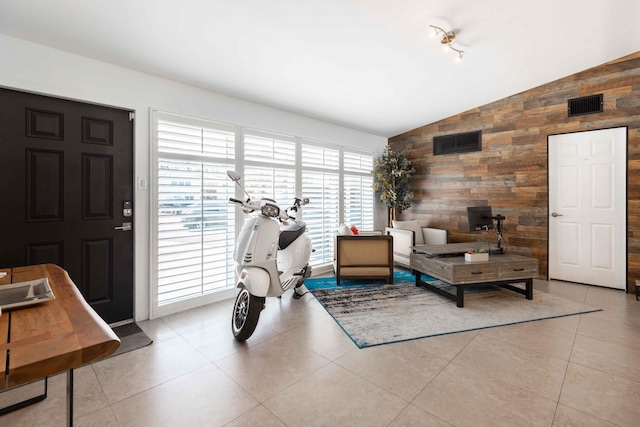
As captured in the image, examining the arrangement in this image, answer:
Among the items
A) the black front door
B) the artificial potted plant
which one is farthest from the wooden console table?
the artificial potted plant

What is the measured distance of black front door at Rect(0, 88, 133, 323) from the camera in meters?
2.29

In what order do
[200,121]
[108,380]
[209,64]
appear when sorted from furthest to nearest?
[200,121] < [209,64] < [108,380]

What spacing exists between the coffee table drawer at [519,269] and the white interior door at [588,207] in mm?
1272

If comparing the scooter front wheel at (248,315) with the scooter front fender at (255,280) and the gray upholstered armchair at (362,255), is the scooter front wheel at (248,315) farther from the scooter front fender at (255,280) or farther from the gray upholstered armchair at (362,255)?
the gray upholstered armchair at (362,255)

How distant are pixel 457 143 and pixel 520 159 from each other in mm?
992

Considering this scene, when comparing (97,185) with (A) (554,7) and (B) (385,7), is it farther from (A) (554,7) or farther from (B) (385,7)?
(A) (554,7)

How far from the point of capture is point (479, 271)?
323 centimetres

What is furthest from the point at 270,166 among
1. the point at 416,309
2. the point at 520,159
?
the point at 520,159

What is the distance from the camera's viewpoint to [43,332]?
872 millimetres

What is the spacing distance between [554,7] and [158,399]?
14.1 feet

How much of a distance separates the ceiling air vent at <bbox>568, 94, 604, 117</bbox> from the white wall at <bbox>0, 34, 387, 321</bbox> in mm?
4003

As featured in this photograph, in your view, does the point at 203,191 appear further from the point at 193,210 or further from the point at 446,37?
the point at 446,37

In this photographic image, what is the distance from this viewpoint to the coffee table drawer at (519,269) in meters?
3.31

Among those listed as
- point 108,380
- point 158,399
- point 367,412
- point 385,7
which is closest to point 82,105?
A: point 108,380
